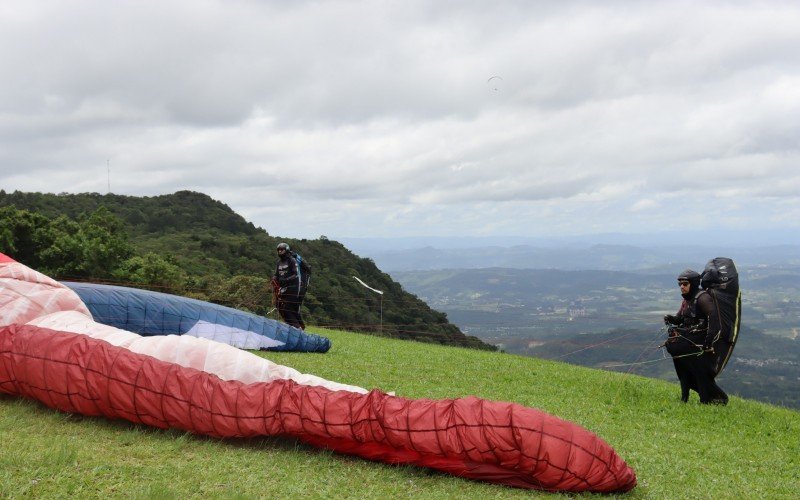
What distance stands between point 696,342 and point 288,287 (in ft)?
32.2

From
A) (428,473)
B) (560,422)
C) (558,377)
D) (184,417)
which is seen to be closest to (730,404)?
(558,377)

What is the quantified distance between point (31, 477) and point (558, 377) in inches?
407

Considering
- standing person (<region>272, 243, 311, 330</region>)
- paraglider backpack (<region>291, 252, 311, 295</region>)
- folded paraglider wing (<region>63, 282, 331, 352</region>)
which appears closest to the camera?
folded paraglider wing (<region>63, 282, 331, 352</region>)

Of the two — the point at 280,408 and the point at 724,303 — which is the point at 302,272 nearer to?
the point at 724,303

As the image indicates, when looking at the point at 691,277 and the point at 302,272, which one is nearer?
the point at 691,277

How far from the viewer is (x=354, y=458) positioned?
655cm

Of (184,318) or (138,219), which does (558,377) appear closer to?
(184,318)

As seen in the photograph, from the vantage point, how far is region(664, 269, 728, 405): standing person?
10930mm

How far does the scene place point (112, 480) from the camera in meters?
5.45

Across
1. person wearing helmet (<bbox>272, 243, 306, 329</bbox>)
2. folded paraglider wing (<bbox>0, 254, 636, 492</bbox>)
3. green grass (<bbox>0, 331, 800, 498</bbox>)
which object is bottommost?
green grass (<bbox>0, 331, 800, 498</bbox>)

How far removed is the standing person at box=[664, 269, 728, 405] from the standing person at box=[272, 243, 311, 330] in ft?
29.7

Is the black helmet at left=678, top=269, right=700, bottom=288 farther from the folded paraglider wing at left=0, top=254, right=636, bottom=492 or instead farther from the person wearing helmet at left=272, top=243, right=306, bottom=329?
the person wearing helmet at left=272, top=243, right=306, bottom=329

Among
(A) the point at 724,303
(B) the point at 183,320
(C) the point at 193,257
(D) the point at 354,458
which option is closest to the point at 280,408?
(D) the point at 354,458

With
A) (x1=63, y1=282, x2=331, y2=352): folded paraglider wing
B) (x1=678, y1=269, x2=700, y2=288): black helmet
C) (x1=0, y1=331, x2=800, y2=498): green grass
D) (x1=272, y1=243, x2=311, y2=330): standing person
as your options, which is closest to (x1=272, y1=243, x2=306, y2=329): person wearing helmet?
(x1=272, y1=243, x2=311, y2=330): standing person
